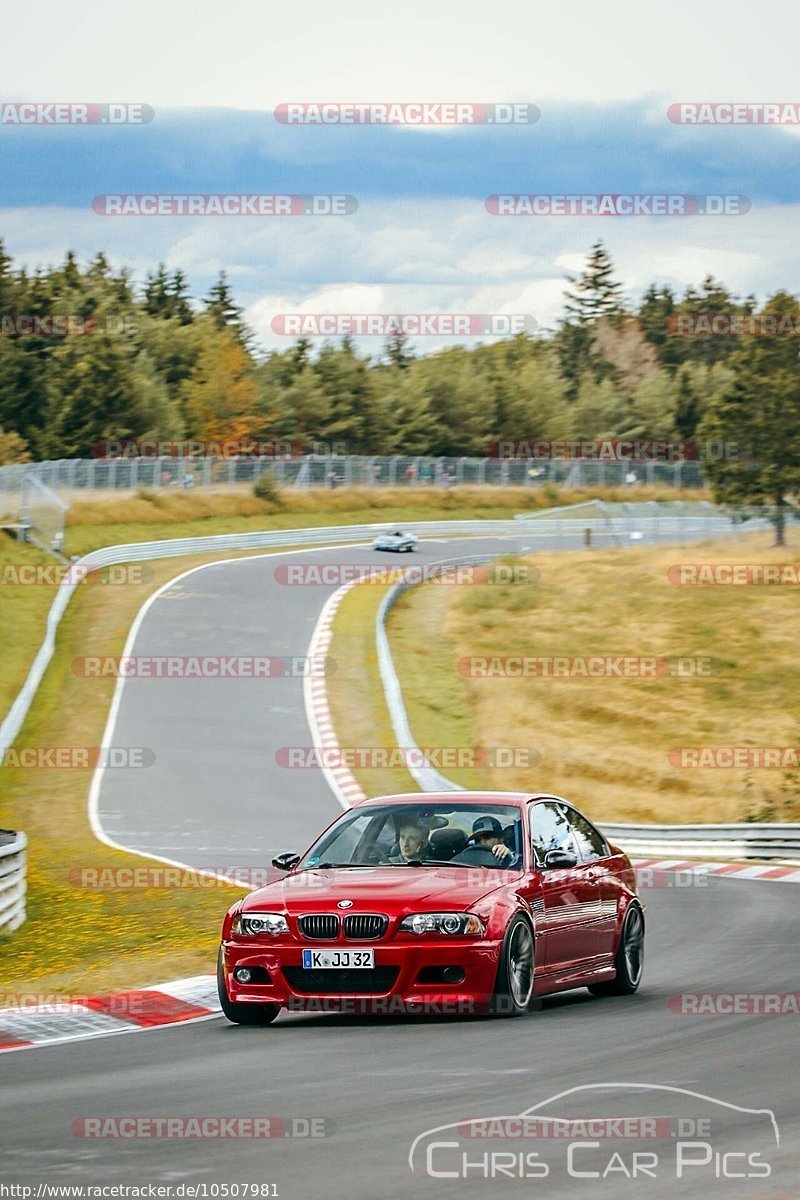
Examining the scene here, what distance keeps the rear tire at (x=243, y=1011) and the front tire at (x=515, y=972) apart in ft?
4.21

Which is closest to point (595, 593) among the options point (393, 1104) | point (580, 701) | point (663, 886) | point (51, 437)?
point (580, 701)

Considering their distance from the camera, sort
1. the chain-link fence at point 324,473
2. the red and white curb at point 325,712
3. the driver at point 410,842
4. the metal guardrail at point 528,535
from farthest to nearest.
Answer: the chain-link fence at point 324,473 < the metal guardrail at point 528,535 < the red and white curb at point 325,712 < the driver at point 410,842

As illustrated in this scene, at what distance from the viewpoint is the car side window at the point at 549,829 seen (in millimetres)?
11477

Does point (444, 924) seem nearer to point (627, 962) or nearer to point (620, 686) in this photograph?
point (627, 962)

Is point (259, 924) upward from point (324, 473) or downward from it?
downward

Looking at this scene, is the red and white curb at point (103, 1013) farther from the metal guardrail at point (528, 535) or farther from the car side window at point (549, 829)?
the metal guardrail at point (528, 535)

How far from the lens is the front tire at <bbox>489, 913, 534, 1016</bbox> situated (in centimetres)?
1037

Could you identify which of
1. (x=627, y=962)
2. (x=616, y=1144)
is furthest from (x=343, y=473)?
(x=616, y=1144)

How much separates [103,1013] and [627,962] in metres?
3.38

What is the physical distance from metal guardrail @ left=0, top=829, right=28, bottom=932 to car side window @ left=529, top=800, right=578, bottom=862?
19.0ft

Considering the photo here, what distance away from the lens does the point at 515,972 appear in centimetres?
1057

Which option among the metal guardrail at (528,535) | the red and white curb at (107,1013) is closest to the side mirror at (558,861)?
the red and white curb at (107,1013)

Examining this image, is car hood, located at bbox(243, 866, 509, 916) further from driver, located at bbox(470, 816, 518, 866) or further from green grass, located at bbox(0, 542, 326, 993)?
green grass, located at bbox(0, 542, 326, 993)

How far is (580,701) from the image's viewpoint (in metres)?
43.4
